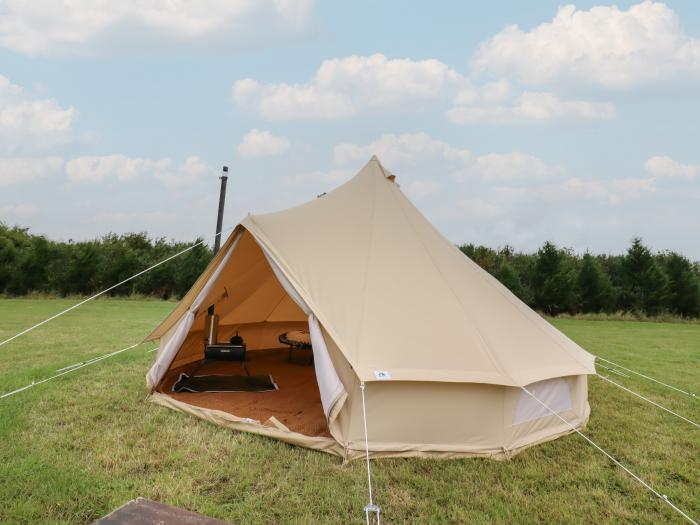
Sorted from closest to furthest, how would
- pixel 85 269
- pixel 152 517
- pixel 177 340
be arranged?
1. pixel 152 517
2. pixel 177 340
3. pixel 85 269

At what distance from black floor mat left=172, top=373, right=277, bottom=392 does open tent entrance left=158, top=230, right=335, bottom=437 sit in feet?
0.22

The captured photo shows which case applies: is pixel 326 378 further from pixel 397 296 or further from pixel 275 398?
pixel 275 398

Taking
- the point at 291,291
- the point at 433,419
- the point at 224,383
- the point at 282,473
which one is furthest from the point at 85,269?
the point at 433,419

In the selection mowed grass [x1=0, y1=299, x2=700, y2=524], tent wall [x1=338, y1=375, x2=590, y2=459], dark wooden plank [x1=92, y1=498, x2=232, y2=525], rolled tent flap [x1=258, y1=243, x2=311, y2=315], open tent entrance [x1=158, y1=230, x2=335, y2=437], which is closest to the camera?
dark wooden plank [x1=92, y1=498, x2=232, y2=525]

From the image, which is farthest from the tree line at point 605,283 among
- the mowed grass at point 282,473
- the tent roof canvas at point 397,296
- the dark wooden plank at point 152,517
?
the dark wooden plank at point 152,517

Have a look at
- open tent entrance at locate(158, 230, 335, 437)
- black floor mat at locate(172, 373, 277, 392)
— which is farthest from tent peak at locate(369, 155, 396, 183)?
black floor mat at locate(172, 373, 277, 392)

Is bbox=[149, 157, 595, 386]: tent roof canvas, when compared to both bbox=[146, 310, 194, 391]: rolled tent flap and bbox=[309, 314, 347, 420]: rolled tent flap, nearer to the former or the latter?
bbox=[309, 314, 347, 420]: rolled tent flap

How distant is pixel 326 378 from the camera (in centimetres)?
312

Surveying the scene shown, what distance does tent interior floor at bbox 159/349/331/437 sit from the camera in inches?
139

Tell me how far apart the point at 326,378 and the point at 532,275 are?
11.2m

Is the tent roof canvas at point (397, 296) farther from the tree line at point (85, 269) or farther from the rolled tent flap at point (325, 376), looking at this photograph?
the tree line at point (85, 269)

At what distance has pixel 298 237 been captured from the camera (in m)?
3.80

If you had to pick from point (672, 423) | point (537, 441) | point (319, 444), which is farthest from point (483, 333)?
point (672, 423)

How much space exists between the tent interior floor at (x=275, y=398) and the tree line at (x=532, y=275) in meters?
8.88
